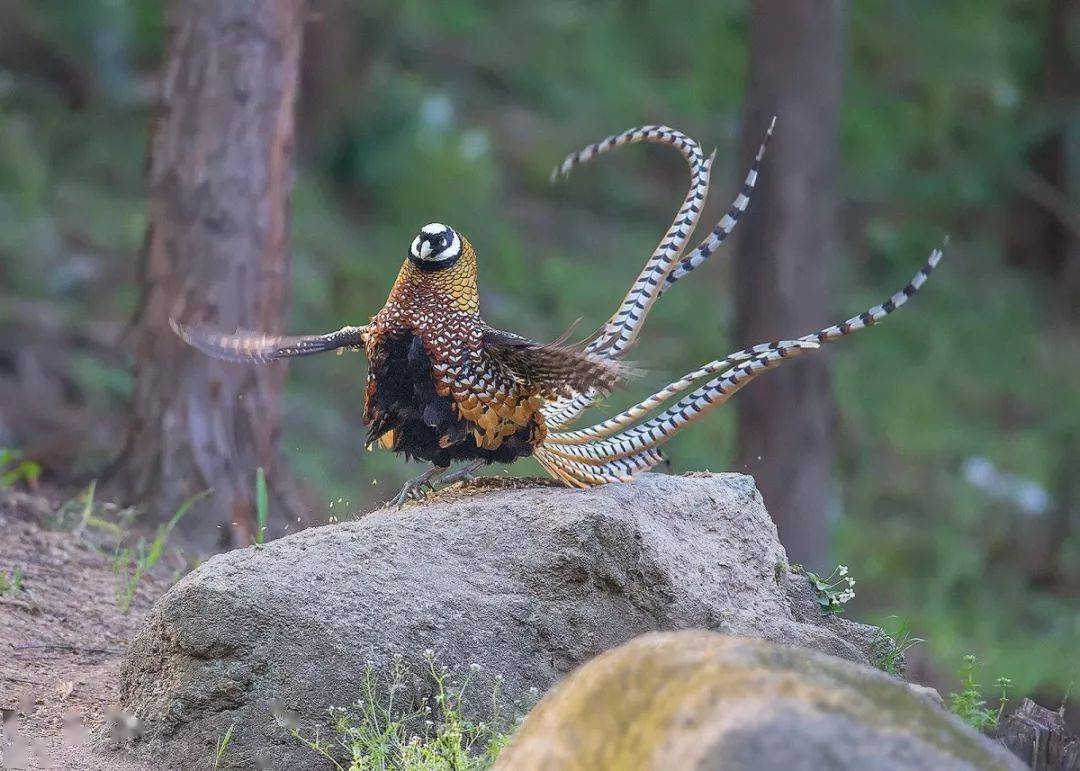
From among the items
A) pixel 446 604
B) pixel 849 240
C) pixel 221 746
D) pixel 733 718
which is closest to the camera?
pixel 733 718

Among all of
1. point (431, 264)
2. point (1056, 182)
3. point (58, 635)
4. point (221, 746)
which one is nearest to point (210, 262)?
point (58, 635)

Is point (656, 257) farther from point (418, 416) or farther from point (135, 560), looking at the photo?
point (135, 560)

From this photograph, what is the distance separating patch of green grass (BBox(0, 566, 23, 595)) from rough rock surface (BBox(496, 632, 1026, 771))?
2904 millimetres

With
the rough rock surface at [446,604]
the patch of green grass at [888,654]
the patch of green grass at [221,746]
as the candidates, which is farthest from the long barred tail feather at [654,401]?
the patch of green grass at [221,746]

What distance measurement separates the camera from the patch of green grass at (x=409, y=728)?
3926 millimetres

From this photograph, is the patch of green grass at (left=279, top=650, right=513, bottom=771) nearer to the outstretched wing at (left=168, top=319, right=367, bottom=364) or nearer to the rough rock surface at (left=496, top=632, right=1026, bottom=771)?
the rough rock surface at (left=496, top=632, right=1026, bottom=771)

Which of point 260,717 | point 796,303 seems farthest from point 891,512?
point 260,717

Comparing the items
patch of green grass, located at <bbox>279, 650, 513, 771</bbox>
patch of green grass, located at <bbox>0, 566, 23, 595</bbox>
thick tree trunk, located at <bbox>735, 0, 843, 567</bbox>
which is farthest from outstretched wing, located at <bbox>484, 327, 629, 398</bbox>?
thick tree trunk, located at <bbox>735, 0, 843, 567</bbox>

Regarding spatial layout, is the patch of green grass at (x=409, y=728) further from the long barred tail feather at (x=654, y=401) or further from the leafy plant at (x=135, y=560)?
the leafy plant at (x=135, y=560)

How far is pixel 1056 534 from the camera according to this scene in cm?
1187

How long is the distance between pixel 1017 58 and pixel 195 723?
10866 millimetres

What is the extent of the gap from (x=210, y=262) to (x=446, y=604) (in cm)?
306

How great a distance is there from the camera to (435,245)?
179 inches

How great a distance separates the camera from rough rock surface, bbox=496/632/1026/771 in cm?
240
